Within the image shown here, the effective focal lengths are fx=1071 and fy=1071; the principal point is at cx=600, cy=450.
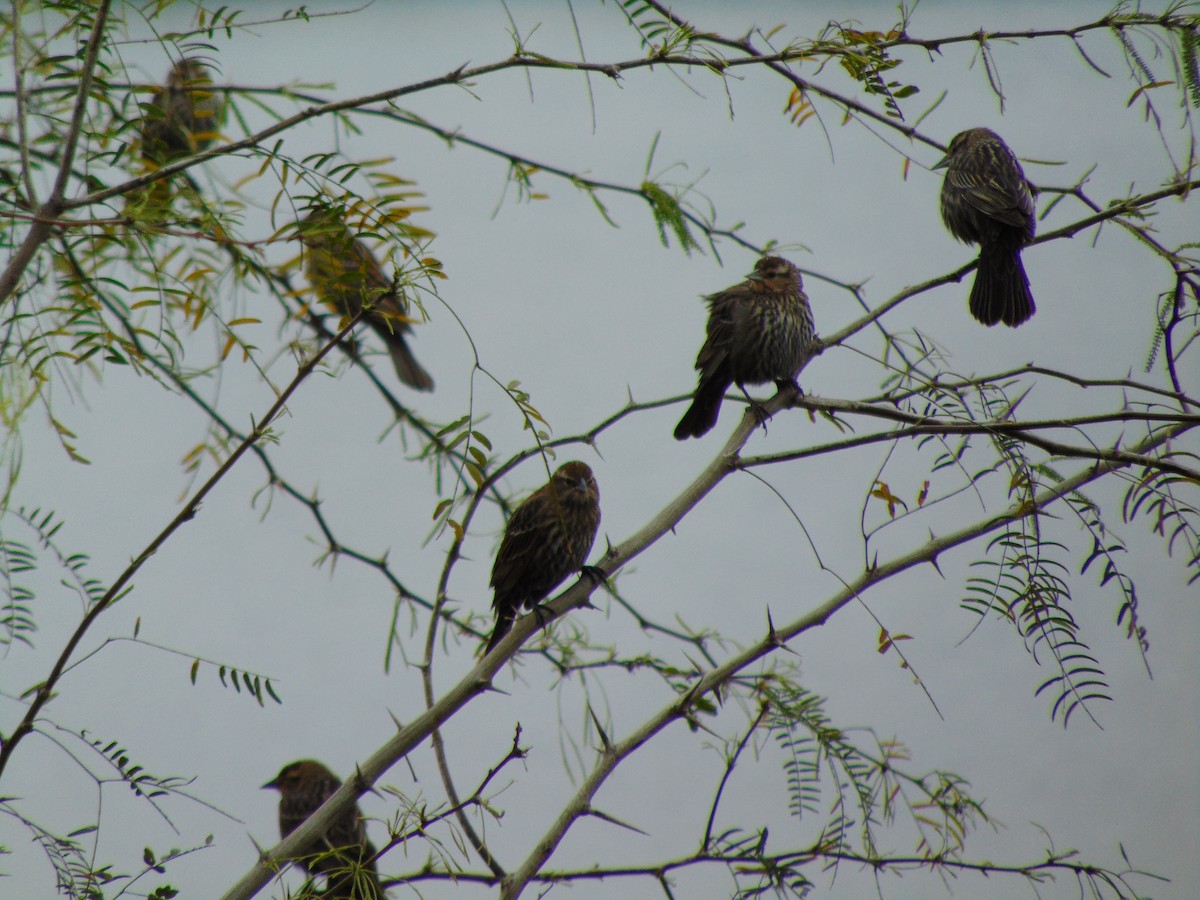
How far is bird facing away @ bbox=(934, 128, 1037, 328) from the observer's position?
172 cm

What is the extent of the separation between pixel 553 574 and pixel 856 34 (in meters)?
1.05

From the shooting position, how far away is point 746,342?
1973 millimetres

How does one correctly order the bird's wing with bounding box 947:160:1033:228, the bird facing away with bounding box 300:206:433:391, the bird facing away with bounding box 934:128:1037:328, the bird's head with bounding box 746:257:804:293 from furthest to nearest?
1. the bird's head with bounding box 746:257:804:293
2. the bird's wing with bounding box 947:160:1033:228
3. the bird facing away with bounding box 934:128:1037:328
4. the bird facing away with bounding box 300:206:433:391

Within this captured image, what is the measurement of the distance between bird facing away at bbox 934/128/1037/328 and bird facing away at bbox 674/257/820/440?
0.34 meters

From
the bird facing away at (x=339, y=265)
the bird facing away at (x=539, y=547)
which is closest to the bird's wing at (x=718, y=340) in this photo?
the bird facing away at (x=539, y=547)

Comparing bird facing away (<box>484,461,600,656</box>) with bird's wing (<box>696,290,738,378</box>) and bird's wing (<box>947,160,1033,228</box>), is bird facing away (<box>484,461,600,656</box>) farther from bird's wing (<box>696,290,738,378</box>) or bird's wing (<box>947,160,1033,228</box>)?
bird's wing (<box>947,160,1033,228</box>)

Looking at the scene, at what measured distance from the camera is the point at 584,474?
1.95 metres

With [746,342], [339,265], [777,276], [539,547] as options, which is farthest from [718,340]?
[339,265]

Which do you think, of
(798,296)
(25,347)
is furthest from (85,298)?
(798,296)

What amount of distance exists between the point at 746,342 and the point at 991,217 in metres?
0.48

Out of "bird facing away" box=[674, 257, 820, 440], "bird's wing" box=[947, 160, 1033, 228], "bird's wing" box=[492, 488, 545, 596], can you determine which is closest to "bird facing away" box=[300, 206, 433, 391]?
"bird's wing" box=[492, 488, 545, 596]

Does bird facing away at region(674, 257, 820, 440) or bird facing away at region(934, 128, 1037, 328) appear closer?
bird facing away at region(934, 128, 1037, 328)

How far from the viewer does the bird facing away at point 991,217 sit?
1.72m

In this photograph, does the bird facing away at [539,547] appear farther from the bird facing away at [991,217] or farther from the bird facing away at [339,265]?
the bird facing away at [991,217]
